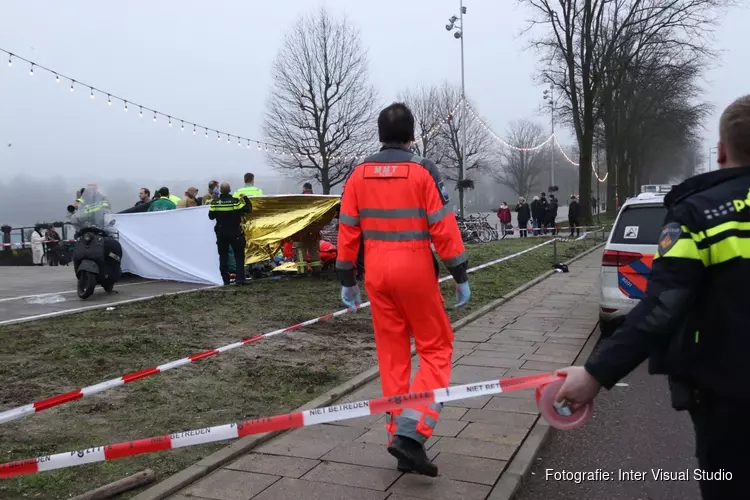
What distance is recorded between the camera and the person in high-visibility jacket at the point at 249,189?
11320mm

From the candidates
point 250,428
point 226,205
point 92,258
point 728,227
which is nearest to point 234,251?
point 226,205

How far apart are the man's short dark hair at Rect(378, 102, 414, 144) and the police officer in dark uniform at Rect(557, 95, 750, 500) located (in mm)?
2050

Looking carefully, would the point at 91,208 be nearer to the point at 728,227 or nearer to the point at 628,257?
the point at 628,257

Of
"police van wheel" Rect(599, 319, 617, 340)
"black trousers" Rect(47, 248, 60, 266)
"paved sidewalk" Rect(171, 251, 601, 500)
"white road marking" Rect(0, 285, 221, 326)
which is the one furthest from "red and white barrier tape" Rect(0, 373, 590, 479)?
"black trousers" Rect(47, 248, 60, 266)

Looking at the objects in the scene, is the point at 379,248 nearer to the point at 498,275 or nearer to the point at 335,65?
the point at 498,275

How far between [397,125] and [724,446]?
97.7 inches

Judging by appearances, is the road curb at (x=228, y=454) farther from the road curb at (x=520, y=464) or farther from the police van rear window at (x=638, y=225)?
the police van rear window at (x=638, y=225)

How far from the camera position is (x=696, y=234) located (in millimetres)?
1808

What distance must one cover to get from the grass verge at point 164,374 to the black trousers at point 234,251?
3.38ft

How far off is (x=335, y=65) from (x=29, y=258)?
19733mm

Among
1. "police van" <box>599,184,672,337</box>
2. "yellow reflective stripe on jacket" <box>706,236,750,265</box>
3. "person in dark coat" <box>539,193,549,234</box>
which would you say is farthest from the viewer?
"person in dark coat" <box>539,193,549,234</box>

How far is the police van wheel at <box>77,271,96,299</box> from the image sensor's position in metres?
9.56

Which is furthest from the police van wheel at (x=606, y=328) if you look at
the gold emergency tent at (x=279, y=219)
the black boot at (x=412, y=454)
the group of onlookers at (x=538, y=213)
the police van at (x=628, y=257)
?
the group of onlookers at (x=538, y=213)

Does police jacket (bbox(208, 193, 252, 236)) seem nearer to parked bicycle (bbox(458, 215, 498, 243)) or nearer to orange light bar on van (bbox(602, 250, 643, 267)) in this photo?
orange light bar on van (bbox(602, 250, 643, 267))
